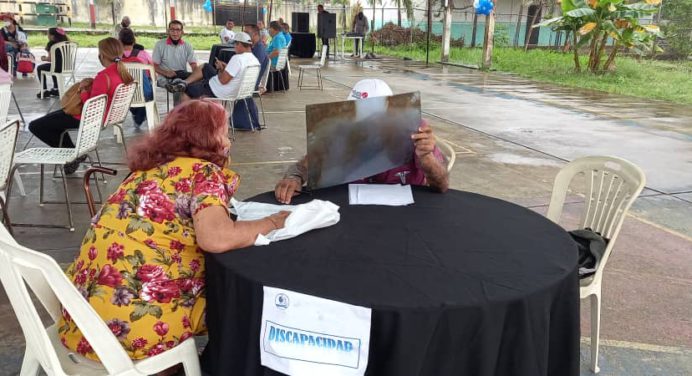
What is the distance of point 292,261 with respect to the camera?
5.78 ft

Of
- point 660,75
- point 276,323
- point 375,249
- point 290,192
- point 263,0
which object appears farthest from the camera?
point 263,0

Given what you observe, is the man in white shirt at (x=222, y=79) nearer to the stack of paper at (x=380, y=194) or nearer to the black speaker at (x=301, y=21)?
the stack of paper at (x=380, y=194)

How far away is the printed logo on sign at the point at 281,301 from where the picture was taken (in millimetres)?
1575

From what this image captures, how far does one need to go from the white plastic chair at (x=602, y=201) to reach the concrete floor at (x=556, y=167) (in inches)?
14.0

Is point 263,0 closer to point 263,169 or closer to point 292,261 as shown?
point 263,169

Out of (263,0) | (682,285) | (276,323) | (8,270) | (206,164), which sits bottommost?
(682,285)

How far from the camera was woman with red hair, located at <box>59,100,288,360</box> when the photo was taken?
1812 mm

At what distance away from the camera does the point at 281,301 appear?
1.58 metres

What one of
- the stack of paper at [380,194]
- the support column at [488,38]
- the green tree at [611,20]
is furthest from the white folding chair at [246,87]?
the support column at [488,38]

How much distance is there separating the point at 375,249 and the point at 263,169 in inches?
153

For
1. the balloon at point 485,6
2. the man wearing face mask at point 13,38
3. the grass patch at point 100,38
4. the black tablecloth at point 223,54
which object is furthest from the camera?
the grass patch at point 100,38

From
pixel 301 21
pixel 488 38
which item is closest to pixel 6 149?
pixel 488 38

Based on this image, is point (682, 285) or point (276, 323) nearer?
point (276, 323)

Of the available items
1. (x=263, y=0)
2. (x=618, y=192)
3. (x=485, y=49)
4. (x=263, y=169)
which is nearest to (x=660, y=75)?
(x=485, y=49)
